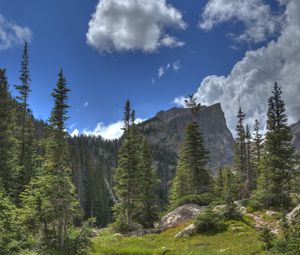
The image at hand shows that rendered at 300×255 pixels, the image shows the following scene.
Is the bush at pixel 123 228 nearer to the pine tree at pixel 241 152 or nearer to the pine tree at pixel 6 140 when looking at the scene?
the pine tree at pixel 6 140

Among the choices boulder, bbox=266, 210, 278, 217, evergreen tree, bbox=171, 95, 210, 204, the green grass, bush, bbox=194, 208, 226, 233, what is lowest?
the green grass

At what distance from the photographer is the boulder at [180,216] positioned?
121 feet

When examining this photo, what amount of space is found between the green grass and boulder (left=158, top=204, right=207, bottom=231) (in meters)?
4.58

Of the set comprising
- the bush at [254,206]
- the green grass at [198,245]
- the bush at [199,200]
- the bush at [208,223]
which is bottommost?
the green grass at [198,245]

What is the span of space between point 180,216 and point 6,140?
19521mm

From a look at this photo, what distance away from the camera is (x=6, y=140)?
35438 mm

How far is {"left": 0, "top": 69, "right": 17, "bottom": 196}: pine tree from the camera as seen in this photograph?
35156 millimetres

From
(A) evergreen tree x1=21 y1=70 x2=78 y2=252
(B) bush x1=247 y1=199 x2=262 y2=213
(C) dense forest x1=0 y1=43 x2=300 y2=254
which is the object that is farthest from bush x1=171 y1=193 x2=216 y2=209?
(A) evergreen tree x1=21 y1=70 x2=78 y2=252

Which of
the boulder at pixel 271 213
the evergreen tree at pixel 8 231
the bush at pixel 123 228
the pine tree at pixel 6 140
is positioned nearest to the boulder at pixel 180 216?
the bush at pixel 123 228

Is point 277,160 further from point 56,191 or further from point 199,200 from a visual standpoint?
point 56,191

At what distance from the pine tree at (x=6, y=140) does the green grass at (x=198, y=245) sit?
12.6m

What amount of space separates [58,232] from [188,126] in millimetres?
27310

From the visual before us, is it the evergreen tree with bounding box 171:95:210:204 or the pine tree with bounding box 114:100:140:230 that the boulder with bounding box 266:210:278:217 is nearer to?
the evergreen tree with bounding box 171:95:210:204

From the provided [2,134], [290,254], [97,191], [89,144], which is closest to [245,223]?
[290,254]
